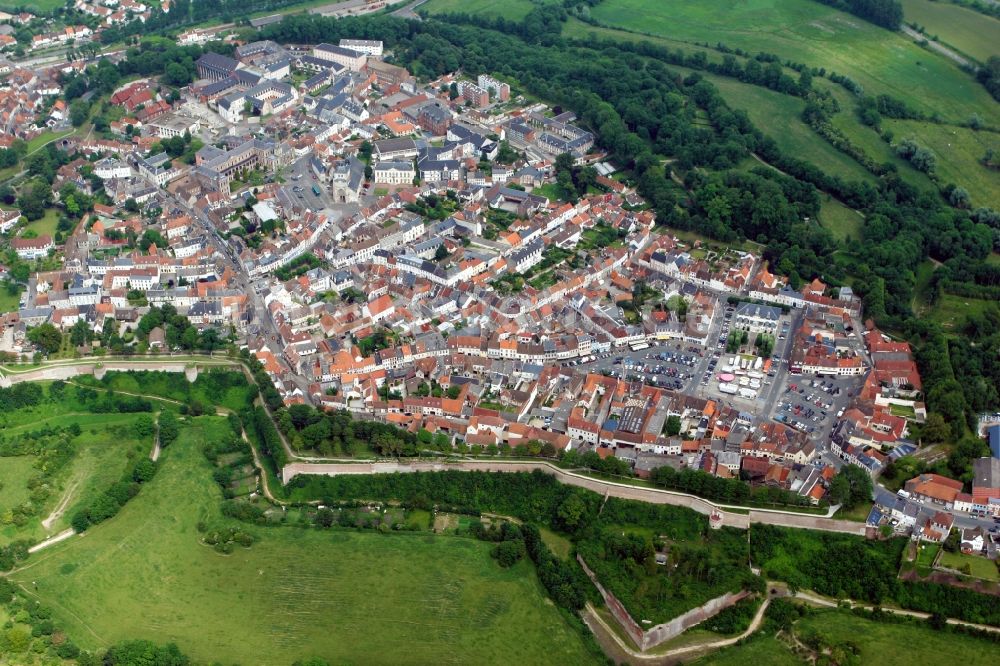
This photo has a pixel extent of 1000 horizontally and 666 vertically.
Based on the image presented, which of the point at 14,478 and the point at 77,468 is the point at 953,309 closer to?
the point at 77,468

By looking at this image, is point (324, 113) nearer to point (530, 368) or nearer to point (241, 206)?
point (241, 206)

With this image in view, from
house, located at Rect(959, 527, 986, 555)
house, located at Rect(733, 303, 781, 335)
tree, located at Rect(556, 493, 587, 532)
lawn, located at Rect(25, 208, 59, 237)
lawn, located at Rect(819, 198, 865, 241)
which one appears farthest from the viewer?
lawn, located at Rect(819, 198, 865, 241)

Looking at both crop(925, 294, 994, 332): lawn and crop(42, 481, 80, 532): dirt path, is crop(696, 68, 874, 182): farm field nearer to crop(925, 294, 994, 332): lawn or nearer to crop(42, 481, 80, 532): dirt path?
crop(925, 294, 994, 332): lawn

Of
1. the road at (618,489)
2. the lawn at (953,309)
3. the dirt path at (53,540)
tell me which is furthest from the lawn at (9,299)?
the lawn at (953,309)

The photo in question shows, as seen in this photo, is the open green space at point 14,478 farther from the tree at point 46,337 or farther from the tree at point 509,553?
the tree at point 509,553

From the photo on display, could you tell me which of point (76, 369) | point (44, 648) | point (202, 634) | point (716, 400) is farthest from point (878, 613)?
point (76, 369)

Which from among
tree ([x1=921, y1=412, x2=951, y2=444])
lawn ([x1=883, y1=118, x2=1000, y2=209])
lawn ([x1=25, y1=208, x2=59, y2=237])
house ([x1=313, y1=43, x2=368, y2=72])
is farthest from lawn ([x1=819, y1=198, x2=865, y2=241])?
lawn ([x1=25, y1=208, x2=59, y2=237])
